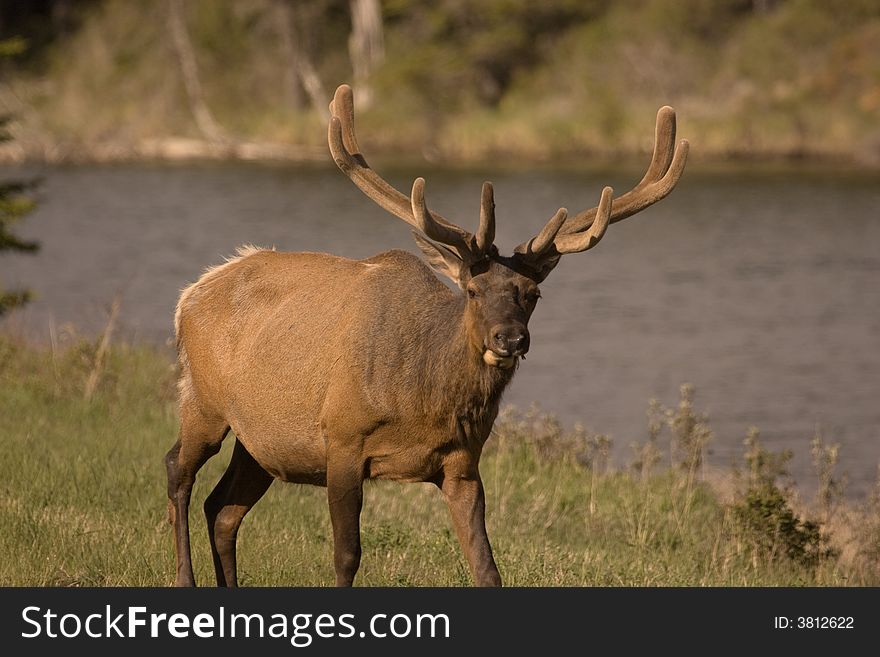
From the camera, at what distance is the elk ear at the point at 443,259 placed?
7.57m

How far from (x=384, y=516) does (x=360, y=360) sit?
3.31m

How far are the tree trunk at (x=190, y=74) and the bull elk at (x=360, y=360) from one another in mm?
46972

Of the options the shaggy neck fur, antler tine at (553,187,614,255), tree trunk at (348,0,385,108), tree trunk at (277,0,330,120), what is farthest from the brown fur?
tree trunk at (348,0,385,108)

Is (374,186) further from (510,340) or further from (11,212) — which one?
(11,212)

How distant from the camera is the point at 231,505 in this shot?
8711 mm

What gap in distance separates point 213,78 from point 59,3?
1245 cm

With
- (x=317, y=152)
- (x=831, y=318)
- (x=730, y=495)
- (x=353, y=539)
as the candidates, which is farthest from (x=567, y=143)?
(x=353, y=539)

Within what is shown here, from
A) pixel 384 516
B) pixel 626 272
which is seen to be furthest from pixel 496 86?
pixel 384 516

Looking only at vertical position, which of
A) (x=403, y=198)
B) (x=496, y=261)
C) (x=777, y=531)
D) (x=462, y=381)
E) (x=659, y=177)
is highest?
(x=659, y=177)

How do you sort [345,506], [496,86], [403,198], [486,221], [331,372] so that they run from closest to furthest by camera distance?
[486,221]
[345,506]
[331,372]
[403,198]
[496,86]

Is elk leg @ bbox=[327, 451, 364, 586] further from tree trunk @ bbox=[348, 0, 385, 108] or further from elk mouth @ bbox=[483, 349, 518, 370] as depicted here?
tree trunk @ bbox=[348, 0, 385, 108]

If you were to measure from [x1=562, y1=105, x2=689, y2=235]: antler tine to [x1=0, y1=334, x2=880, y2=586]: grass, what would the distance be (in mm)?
2145

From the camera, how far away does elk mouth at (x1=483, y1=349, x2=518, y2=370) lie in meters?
7.18

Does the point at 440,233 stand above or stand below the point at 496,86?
below
